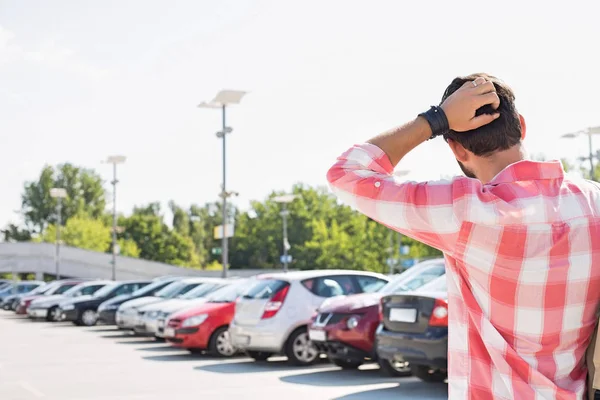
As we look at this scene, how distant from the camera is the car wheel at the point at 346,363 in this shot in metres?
12.0

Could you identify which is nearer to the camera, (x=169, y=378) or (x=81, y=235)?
(x=169, y=378)

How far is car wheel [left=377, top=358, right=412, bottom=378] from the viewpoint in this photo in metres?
10.4

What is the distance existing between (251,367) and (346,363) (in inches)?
64.8

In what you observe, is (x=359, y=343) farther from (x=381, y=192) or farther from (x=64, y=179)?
(x=64, y=179)

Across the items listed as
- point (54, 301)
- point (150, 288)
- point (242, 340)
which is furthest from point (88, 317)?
point (242, 340)

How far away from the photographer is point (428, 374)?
9906mm

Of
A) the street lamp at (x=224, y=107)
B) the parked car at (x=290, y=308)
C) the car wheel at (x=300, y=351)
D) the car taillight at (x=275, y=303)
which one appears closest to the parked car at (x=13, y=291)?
the street lamp at (x=224, y=107)

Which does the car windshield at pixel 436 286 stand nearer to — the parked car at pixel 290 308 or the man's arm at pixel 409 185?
the parked car at pixel 290 308

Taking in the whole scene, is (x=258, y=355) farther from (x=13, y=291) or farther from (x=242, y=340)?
(x=13, y=291)

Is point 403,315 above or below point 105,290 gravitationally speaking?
above

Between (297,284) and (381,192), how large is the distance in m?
11.3

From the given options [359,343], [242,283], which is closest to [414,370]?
[359,343]

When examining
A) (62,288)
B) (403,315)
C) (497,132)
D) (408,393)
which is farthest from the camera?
(62,288)

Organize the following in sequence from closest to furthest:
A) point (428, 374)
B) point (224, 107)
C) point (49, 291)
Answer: point (428, 374) < point (224, 107) < point (49, 291)
